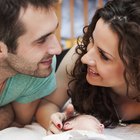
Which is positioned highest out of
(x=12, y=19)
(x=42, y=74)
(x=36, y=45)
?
(x=12, y=19)

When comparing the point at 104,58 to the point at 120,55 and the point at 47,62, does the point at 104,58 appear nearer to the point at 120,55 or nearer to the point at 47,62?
the point at 120,55

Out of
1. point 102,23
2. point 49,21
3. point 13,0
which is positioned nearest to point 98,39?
point 102,23

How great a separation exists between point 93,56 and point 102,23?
13 cm

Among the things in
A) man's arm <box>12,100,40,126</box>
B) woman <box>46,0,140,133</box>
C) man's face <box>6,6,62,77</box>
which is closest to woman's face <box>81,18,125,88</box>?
woman <box>46,0,140,133</box>

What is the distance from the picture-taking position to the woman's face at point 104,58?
1257mm

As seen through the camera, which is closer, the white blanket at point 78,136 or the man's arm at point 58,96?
the white blanket at point 78,136

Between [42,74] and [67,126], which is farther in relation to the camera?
[42,74]

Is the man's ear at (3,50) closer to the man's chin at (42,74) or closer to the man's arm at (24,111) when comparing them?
the man's chin at (42,74)

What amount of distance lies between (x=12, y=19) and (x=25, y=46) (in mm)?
119

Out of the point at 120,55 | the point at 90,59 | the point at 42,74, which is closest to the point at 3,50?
the point at 42,74

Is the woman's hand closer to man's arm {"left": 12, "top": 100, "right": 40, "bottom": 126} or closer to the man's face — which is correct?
the man's face

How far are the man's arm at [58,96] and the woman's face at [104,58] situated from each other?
25 centimetres

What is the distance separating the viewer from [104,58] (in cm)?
129

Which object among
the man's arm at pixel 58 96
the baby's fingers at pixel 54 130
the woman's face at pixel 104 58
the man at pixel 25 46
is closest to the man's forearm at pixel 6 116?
the man at pixel 25 46
